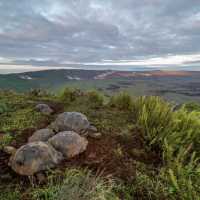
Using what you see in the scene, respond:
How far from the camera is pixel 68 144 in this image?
311 cm

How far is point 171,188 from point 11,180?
2013 mm

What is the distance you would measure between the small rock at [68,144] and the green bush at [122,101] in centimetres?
309

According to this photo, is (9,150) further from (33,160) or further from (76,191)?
(76,191)

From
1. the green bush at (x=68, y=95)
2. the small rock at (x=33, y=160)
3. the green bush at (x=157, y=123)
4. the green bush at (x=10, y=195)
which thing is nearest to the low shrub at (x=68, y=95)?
the green bush at (x=68, y=95)

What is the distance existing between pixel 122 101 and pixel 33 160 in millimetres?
4166

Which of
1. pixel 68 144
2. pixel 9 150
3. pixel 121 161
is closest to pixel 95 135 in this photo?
pixel 68 144

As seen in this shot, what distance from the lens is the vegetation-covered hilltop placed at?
7.32 ft

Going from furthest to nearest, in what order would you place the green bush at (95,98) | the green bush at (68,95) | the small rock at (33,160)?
the green bush at (68,95), the green bush at (95,98), the small rock at (33,160)

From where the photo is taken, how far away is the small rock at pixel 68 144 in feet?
10.1

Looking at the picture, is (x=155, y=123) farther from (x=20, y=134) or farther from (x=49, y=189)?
(x=20, y=134)

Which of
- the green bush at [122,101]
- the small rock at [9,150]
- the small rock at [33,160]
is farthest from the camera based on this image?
the green bush at [122,101]

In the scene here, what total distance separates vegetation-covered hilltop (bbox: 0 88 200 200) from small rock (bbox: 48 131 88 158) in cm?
10

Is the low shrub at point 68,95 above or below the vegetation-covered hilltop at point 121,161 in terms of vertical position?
above

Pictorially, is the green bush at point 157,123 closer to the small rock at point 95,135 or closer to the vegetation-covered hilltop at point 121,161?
the vegetation-covered hilltop at point 121,161
